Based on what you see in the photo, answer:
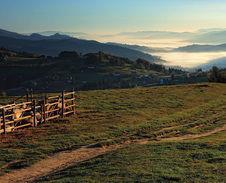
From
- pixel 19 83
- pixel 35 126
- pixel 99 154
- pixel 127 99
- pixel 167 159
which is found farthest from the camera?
pixel 19 83

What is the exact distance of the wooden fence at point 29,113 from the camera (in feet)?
85.4

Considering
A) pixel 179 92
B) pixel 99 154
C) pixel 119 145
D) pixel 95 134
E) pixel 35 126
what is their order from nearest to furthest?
pixel 99 154 → pixel 119 145 → pixel 95 134 → pixel 35 126 → pixel 179 92

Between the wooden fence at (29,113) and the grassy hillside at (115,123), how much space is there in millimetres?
885

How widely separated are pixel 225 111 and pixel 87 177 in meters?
30.8

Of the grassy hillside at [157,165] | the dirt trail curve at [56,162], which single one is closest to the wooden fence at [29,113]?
the dirt trail curve at [56,162]

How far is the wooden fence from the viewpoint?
2604cm

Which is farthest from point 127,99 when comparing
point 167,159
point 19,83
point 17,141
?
point 19,83

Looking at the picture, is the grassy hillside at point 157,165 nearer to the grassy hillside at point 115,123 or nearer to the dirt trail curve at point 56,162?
the dirt trail curve at point 56,162

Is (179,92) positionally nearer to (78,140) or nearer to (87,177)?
(78,140)

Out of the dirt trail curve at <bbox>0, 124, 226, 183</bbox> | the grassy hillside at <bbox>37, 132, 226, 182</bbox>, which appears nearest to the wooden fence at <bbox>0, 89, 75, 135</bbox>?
the dirt trail curve at <bbox>0, 124, 226, 183</bbox>

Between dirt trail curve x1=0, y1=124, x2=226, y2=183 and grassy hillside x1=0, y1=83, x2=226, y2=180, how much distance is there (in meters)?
0.80

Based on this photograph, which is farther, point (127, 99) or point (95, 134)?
point (127, 99)

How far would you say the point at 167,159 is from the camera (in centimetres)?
1769

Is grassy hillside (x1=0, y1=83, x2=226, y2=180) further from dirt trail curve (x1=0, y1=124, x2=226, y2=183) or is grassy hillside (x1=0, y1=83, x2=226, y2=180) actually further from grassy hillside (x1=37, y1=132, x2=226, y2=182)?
grassy hillside (x1=37, y1=132, x2=226, y2=182)
